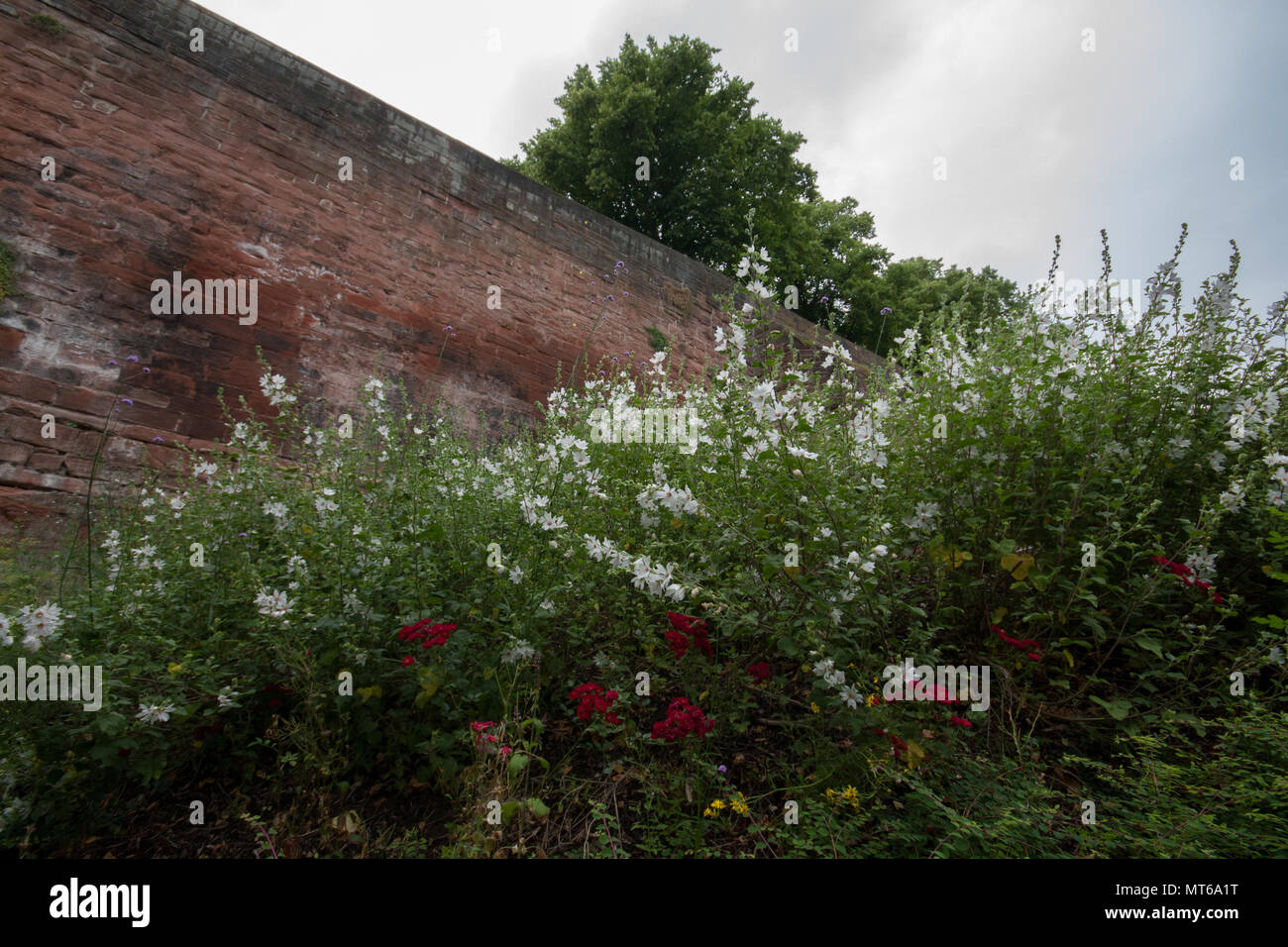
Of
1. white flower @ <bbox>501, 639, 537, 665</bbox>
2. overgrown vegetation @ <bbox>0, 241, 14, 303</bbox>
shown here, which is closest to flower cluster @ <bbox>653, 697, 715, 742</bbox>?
white flower @ <bbox>501, 639, 537, 665</bbox>

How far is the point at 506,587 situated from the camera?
2490 mm

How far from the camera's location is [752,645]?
2.64 m

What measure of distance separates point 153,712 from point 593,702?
1.45 m

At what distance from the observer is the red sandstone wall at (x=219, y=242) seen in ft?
16.0

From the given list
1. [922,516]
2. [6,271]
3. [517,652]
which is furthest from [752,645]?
[6,271]

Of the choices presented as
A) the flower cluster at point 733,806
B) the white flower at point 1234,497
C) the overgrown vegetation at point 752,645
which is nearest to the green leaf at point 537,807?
the overgrown vegetation at point 752,645

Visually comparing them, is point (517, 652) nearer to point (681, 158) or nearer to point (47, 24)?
point (47, 24)

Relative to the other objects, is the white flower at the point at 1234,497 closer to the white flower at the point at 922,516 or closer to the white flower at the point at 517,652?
the white flower at the point at 922,516

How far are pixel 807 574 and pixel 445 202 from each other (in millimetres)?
6843

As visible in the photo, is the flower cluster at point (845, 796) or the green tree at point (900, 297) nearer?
the flower cluster at point (845, 796)

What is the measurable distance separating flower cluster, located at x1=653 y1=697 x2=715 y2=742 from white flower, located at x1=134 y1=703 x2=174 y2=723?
62.9 inches

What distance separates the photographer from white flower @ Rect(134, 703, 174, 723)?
2070 mm

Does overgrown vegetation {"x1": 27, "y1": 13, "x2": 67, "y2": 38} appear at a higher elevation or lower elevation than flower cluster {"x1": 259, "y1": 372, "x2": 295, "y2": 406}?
higher

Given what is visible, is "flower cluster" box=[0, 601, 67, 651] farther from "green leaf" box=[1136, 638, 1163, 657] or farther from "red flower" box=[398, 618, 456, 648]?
"green leaf" box=[1136, 638, 1163, 657]
